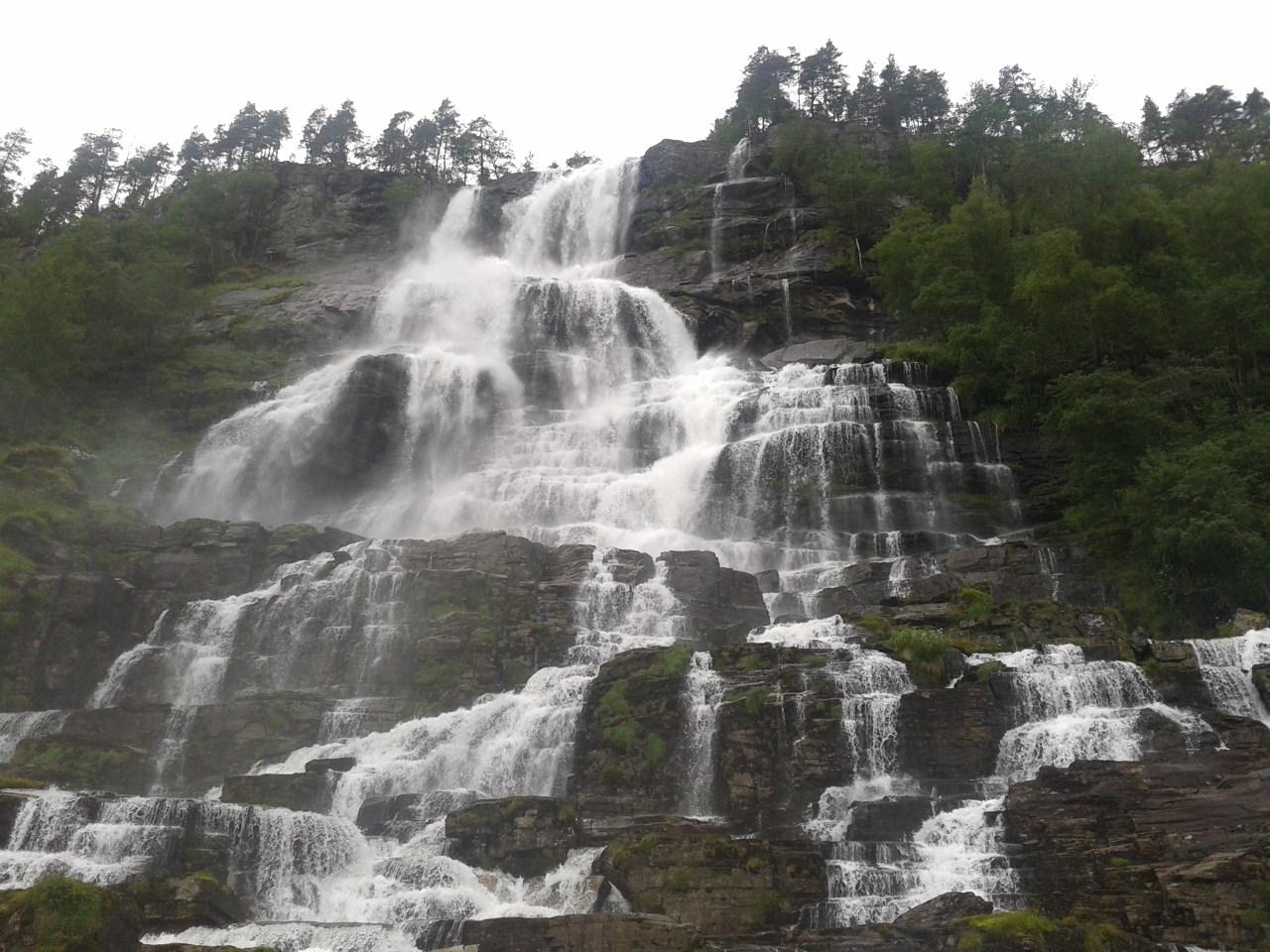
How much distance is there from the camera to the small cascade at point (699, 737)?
21.7 meters

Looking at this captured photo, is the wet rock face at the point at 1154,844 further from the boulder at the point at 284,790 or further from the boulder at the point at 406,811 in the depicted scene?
the boulder at the point at 284,790

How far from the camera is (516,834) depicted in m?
19.4

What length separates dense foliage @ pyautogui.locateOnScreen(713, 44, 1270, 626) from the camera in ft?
94.2

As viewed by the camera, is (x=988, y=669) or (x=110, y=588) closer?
(x=988, y=669)

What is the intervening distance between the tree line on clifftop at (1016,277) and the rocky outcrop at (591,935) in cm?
1878

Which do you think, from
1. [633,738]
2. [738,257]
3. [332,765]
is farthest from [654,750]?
[738,257]

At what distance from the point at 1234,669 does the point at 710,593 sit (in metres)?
13.8

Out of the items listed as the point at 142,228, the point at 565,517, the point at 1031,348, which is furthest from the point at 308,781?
the point at 142,228

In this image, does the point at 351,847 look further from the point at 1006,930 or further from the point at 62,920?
the point at 1006,930

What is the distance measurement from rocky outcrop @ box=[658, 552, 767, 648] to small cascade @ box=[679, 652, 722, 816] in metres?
5.48

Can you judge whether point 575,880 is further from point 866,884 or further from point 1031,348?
point 1031,348

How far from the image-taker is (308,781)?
74.8ft

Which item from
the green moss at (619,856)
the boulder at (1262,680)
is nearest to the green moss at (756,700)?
the green moss at (619,856)

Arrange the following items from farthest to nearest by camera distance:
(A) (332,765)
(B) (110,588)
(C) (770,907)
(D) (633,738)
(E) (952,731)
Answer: (B) (110,588)
(A) (332,765)
(D) (633,738)
(E) (952,731)
(C) (770,907)
